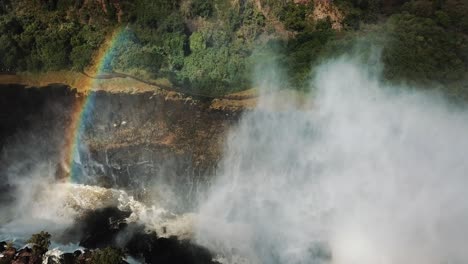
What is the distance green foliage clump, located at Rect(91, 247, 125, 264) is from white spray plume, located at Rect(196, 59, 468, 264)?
6004 millimetres

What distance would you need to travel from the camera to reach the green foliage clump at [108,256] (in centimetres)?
2664

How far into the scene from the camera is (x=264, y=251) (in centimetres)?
2978

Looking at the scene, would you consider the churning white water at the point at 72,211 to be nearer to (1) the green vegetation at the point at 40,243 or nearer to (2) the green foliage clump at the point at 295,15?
(1) the green vegetation at the point at 40,243

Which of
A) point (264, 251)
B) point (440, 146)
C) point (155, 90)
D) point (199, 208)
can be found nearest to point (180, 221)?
point (199, 208)

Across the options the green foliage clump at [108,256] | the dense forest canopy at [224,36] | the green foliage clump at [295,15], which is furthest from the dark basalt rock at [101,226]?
the green foliage clump at [295,15]

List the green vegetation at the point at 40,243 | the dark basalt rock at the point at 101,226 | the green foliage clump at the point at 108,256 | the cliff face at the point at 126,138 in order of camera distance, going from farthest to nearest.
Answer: the cliff face at the point at 126,138, the dark basalt rock at the point at 101,226, the green vegetation at the point at 40,243, the green foliage clump at the point at 108,256

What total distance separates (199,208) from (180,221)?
1841 mm

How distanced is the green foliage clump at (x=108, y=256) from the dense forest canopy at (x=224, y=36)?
21.5 meters

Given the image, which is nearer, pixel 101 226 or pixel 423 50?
pixel 101 226

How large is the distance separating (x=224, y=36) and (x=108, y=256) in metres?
29.4

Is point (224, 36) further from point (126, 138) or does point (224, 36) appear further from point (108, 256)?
point (108, 256)

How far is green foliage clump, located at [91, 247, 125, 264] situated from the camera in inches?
1049

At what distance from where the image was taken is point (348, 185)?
3228 cm

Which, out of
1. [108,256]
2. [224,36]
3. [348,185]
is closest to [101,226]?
[108,256]
